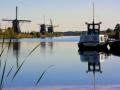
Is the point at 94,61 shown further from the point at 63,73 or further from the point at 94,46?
the point at 94,46

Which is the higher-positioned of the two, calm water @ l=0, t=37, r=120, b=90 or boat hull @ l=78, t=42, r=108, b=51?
calm water @ l=0, t=37, r=120, b=90

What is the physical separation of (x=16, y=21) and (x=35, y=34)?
4244 cm

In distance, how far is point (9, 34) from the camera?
5.93m

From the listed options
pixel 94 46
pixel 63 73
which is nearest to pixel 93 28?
pixel 94 46

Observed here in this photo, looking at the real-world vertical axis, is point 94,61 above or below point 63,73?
below

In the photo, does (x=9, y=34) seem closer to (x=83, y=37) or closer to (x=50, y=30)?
(x=83, y=37)

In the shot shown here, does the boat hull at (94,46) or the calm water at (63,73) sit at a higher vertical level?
the calm water at (63,73)

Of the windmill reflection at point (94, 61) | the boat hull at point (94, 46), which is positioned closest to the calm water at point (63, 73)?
the windmill reflection at point (94, 61)

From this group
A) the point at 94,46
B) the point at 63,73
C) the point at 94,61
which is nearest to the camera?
the point at 63,73

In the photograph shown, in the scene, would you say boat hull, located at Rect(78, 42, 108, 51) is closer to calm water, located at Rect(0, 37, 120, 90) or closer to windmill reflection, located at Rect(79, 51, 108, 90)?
windmill reflection, located at Rect(79, 51, 108, 90)

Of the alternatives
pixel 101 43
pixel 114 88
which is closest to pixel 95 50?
pixel 101 43

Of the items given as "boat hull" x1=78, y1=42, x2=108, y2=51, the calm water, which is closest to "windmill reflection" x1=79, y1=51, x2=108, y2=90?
the calm water

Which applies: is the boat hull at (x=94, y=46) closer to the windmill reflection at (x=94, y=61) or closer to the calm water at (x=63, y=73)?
the windmill reflection at (x=94, y=61)

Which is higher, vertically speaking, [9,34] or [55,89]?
[9,34]
